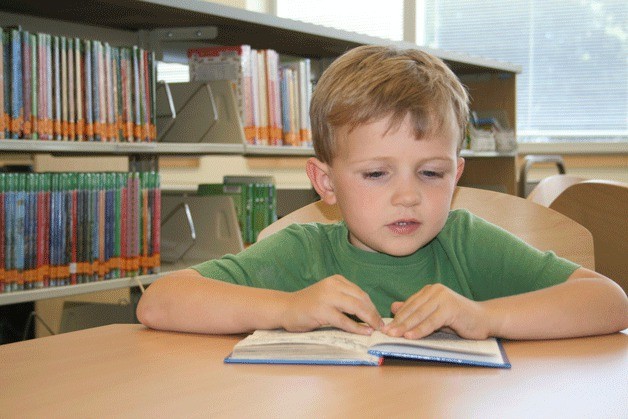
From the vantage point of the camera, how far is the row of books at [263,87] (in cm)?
298

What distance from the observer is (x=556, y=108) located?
16.6 feet

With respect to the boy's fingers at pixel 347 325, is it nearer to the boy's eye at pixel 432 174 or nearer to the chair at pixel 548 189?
the boy's eye at pixel 432 174

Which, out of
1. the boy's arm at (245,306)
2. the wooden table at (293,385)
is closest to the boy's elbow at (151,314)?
the boy's arm at (245,306)

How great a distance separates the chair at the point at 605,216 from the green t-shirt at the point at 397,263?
0.67m

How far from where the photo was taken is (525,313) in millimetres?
959

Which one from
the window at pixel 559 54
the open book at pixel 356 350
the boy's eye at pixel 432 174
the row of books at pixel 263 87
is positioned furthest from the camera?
the window at pixel 559 54

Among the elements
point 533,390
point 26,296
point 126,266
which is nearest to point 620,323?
point 533,390

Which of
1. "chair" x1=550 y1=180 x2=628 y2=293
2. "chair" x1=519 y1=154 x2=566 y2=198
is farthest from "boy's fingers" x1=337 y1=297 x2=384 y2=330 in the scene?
"chair" x1=519 y1=154 x2=566 y2=198

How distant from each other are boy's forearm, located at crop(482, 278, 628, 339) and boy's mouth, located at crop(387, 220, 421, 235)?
21 centimetres

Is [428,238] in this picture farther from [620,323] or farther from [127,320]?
[127,320]

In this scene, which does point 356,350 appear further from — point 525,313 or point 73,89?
point 73,89

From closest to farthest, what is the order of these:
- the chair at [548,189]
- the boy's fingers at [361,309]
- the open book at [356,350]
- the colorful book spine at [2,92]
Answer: the open book at [356,350] → the boy's fingers at [361,309] → the colorful book spine at [2,92] → the chair at [548,189]

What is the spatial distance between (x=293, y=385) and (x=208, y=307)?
0.30 m

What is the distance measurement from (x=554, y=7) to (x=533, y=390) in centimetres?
464
